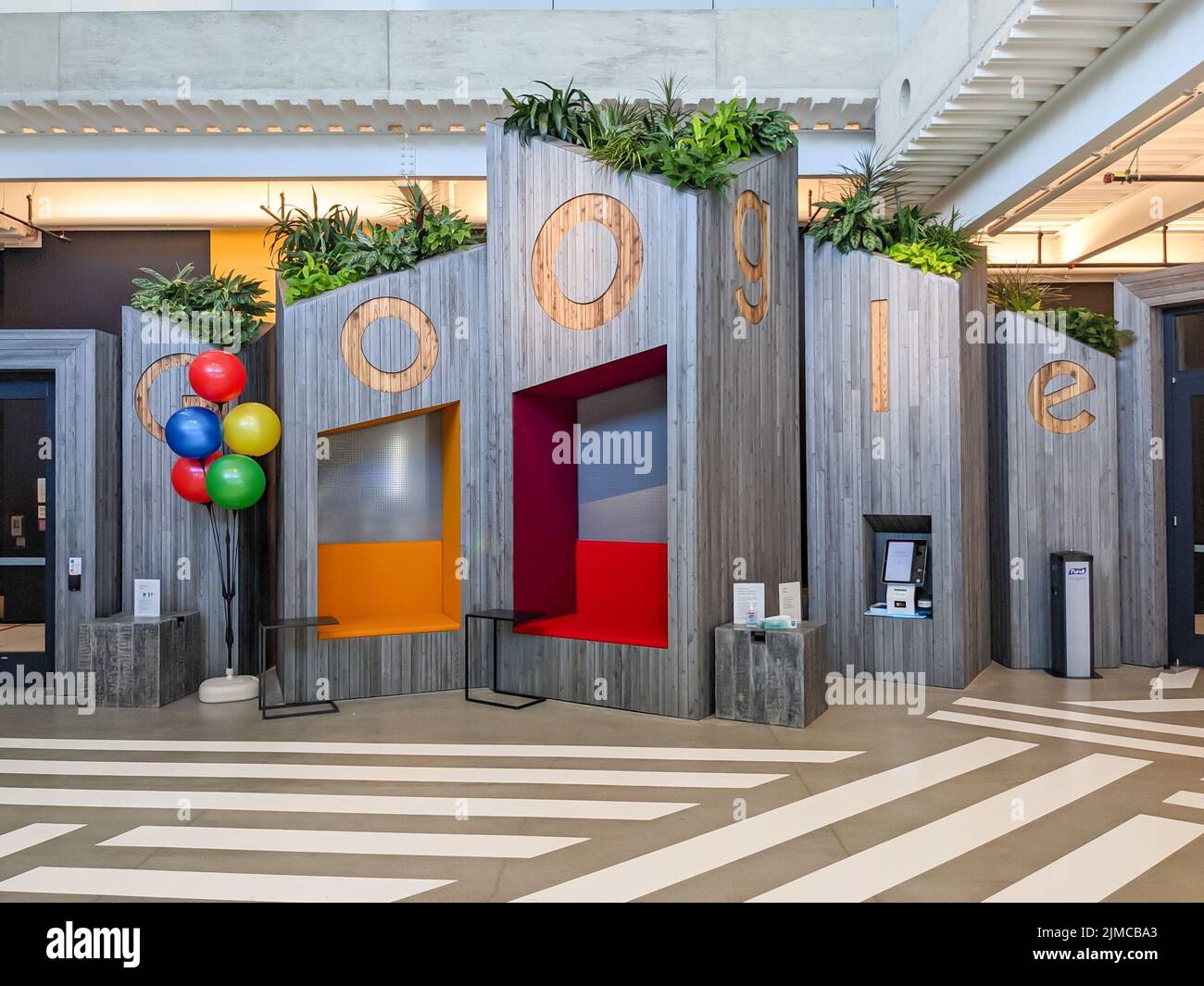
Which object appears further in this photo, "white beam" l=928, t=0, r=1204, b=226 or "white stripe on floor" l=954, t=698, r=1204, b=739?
"white beam" l=928, t=0, r=1204, b=226

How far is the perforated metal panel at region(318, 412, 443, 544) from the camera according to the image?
7.47 metres

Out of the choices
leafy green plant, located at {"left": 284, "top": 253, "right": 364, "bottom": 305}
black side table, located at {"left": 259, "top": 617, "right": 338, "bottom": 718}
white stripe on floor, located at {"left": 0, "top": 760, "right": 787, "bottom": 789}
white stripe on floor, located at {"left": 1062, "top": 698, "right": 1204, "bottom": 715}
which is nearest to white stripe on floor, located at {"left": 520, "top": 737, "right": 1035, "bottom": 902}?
white stripe on floor, located at {"left": 0, "top": 760, "right": 787, "bottom": 789}

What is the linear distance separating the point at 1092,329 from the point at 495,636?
5946 millimetres

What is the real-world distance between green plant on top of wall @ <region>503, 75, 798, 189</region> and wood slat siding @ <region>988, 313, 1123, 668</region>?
9.93 ft

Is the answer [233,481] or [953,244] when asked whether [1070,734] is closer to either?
[953,244]

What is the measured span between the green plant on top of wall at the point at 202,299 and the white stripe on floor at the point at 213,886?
4.98 metres

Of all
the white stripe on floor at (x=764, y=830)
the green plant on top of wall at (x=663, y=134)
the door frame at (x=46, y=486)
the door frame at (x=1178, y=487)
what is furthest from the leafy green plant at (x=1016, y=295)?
the door frame at (x=46, y=486)

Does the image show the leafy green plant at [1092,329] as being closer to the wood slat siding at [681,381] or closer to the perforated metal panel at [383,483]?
the wood slat siding at [681,381]

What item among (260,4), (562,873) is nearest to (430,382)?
(562,873)

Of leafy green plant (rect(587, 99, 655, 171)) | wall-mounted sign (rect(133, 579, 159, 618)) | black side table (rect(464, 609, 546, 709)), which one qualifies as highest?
leafy green plant (rect(587, 99, 655, 171))

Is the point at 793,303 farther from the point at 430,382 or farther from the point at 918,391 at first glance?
the point at 430,382

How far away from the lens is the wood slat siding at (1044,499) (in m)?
8.07

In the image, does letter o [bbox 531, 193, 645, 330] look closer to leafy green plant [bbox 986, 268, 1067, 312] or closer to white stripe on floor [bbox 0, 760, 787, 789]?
white stripe on floor [bbox 0, 760, 787, 789]

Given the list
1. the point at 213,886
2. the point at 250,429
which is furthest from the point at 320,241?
the point at 213,886
